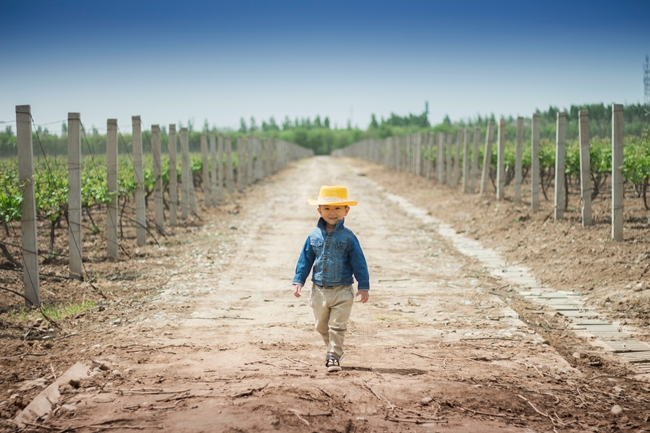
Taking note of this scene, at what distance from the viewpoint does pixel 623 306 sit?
6.79m

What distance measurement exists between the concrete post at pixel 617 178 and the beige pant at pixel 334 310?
6466mm

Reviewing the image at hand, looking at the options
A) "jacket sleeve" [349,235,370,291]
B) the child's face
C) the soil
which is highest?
the child's face

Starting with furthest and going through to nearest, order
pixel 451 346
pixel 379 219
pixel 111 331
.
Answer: pixel 379 219
pixel 111 331
pixel 451 346

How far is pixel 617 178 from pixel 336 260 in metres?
6.70

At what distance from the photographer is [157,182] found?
41.3 ft

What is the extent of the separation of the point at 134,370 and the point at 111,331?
148 centimetres

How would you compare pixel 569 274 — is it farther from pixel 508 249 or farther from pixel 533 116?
pixel 533 116

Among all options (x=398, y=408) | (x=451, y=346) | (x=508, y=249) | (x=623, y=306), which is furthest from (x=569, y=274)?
(x=398, y=408)

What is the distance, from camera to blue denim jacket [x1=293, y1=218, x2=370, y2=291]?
4863 mm

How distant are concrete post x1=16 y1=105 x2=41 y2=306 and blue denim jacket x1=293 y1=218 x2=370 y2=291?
135 inches

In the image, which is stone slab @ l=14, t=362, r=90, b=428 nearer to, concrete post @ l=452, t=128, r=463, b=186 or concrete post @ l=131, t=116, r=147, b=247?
concrete post @ l=131, t=116, r=147, b=247

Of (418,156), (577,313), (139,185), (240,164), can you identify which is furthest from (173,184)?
(418,156)

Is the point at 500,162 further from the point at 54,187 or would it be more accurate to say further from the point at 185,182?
the point at 54,187

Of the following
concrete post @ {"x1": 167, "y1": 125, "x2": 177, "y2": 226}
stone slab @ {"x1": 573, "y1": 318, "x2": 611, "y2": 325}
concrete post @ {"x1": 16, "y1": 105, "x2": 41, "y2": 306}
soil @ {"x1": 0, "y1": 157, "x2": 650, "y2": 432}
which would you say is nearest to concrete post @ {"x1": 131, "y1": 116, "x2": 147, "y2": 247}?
soil @ {"x1": 0, "y1": 157, "x2": 650, "y2": 432}
